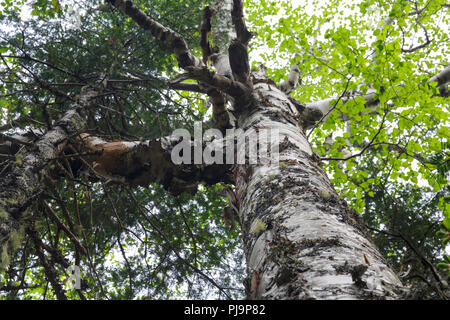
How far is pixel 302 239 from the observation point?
4.26 ft

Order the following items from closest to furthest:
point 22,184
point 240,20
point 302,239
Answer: point 302,239
point 22,184
point 240,20

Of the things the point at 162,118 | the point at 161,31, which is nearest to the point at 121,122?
the point at 162,118

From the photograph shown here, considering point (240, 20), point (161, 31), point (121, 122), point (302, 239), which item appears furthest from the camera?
point (121, 122)

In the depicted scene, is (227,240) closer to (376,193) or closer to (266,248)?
(376,193)

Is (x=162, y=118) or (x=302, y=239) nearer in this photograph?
(x=302, y=239)

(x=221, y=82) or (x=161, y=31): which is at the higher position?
(x=161, y=31)

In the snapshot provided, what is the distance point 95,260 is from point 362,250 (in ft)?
12.4

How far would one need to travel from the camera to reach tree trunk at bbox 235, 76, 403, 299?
104 cm

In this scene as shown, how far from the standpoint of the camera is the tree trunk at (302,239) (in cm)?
104

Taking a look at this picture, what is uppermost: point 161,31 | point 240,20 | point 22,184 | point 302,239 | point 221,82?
point 161,31

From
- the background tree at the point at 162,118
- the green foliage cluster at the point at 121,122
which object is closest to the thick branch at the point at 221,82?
the background tree at the point at 162,118

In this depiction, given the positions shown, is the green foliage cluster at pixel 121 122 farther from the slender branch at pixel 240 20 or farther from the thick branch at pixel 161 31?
the slender branch at pixel 240 20

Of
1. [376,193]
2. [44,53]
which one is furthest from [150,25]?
[376,193]

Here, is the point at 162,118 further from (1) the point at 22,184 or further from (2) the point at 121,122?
(1) the point at 22,184
